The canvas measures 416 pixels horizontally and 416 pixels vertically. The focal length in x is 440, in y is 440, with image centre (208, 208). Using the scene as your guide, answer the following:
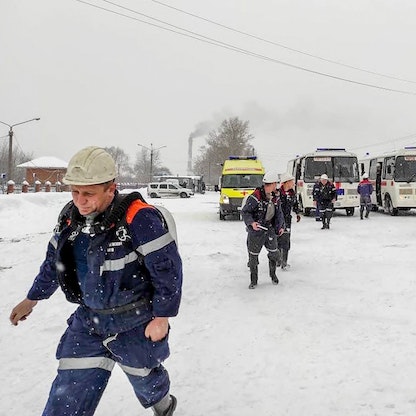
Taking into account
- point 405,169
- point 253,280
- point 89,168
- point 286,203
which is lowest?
point 253,280

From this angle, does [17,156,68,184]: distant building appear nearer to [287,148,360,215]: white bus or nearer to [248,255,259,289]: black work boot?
[287,148,360,215]: white bus

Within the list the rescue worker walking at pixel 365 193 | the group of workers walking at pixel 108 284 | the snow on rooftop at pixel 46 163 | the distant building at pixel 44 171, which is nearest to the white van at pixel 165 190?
the distant building at pixel 44 171

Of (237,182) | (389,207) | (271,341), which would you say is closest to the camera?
(271,341)

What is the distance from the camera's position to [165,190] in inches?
1826

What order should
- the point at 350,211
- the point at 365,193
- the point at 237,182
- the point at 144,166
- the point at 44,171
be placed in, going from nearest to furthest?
the point at 365,193
the point at 237,182
the point at 350,211
the point at 44,171
the point at 144,166

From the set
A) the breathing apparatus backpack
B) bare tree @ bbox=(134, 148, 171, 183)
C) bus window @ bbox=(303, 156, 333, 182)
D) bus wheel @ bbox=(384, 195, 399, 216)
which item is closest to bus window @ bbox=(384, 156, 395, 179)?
bus wheel @ bbox=(384, 195, 399, 216)

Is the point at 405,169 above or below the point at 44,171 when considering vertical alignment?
below

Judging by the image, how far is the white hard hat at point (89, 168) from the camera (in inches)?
101

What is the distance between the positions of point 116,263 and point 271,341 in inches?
123

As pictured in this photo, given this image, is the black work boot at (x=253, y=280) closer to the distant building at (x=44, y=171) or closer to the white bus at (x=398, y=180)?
the white bus at (x=398, y=180)

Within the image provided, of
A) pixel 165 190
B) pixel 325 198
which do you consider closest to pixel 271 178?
pixel 325 198

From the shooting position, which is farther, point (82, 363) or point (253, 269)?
point (253, 269)

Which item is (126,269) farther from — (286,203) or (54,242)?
(286,203)

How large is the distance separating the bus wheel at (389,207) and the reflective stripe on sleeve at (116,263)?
1924cm
